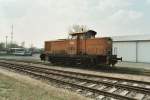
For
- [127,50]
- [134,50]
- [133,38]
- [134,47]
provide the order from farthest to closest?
[127,50]
[133,38]
[134,47]
[134,50]

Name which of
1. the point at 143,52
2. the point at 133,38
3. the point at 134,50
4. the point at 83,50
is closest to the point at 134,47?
the point at 134,50

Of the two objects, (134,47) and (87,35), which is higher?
(87,35)

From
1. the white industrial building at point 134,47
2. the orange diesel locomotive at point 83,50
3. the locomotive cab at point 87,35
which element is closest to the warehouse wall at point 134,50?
the white industrial building at point 134,47

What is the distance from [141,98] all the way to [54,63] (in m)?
22.9

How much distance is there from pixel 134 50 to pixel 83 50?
16.2 m

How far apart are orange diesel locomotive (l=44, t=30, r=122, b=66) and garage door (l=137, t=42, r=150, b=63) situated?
14335 mm

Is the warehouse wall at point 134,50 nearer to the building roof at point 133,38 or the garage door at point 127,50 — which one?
the garage door at point 127,50

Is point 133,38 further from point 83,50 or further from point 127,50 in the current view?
point 83,50

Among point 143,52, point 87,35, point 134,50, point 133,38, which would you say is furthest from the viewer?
point 133,38

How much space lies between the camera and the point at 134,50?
4209cm

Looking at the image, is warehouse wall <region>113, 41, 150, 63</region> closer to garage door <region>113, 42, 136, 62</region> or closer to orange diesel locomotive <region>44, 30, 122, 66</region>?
garage door <region>113, 42, 136, 62</region>

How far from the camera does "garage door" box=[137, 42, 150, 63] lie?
3984 centimetres

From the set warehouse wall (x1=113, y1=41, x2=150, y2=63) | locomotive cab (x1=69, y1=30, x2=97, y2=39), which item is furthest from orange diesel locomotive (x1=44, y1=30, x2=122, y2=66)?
warehouse wall (x1=113, y1=41, x2=150, y2=63)

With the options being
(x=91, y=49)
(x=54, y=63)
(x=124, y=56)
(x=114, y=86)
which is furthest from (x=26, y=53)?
(x=114, y=86)
